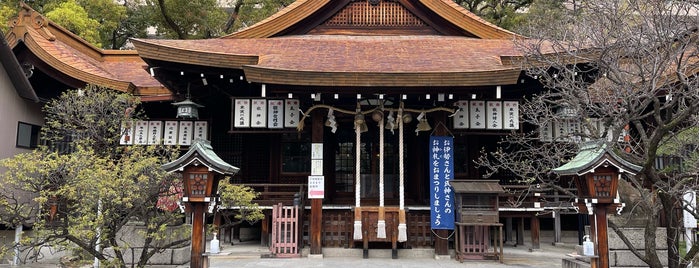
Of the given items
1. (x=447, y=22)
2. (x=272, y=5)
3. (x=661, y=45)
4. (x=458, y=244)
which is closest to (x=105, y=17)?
(x=272, y=5)

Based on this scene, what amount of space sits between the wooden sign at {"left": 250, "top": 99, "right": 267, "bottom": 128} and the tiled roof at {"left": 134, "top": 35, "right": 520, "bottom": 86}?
0.92 metres

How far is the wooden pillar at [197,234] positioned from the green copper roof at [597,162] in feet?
17.5

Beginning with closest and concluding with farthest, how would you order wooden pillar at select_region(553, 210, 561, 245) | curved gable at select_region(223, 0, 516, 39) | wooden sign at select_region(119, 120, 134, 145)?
wooden sign at select_region(119, 120, 134, 145)
wooden pillar at select_region(553, 210, 561, 245)
curved gable at select_region(223, 0, 516, 39)

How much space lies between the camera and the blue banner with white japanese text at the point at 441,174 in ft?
33.4

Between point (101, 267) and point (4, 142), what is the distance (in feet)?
21.6

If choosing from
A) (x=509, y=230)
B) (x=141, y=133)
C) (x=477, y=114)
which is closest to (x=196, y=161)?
(x=477, y=114)

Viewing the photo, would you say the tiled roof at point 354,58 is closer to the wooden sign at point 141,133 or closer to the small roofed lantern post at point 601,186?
the wooden sign at point 141,133

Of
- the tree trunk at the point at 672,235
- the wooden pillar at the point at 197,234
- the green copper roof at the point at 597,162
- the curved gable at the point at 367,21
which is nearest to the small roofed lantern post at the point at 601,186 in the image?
the green copper roof at the point at 597,162

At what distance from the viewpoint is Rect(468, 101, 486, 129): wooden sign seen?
10766mm

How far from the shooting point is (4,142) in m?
11.5

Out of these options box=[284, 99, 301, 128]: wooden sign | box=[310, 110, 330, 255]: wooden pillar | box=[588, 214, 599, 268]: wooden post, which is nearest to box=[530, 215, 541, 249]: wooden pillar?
box=[588, 214, 599, 268]: wooden post

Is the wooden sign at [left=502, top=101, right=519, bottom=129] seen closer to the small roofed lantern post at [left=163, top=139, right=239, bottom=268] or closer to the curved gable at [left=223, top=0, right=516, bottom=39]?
the curved gable at [left=223, top=0, right=516, bottom=39]

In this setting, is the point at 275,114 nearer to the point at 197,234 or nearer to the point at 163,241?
the point at 163,241

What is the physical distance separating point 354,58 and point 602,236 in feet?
22.0
